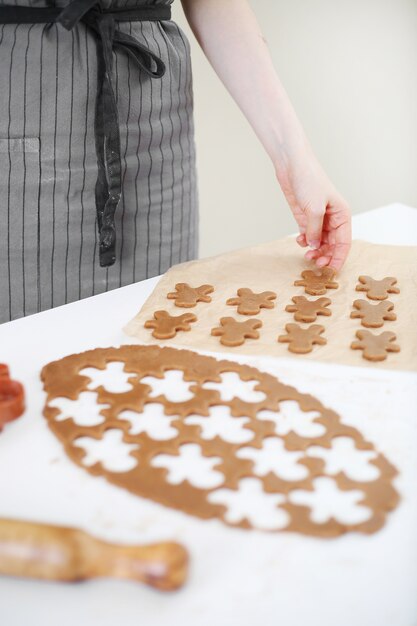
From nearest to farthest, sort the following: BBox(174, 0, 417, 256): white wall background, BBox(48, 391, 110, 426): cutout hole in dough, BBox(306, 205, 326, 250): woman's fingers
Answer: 1. BBox(48, 391, 110, 426): cutout hole in dough
2. BBox(306, 205, 326, 250): woman's fingers
3. BBox(174, 0, 417, 256): white wall background

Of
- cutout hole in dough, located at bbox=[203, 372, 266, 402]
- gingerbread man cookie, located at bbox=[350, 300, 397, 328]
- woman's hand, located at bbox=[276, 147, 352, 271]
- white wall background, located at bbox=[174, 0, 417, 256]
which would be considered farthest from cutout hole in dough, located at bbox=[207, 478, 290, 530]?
white wall background, located at bbox=[174, 0, 417, 256]

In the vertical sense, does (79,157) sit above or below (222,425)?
above

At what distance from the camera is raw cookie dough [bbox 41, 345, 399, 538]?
0.67m

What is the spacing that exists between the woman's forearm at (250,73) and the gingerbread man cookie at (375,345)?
0.39 metres

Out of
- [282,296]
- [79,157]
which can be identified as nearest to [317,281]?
[282,296]

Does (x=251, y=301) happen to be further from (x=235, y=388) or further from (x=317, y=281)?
(x=235, y=388)

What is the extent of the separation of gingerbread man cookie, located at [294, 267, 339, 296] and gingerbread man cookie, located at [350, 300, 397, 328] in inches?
2.6

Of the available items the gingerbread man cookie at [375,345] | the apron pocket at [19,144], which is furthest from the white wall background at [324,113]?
the gingerbread man cookie at [375,345]

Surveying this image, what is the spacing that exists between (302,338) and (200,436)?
0.26 meters

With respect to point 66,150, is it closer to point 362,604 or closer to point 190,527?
point 190,527

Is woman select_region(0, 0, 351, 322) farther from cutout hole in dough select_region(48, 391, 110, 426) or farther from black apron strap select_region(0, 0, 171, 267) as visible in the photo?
cutout hole in dough select_region(48, 391, 110, 426)

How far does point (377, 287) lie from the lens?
114cm

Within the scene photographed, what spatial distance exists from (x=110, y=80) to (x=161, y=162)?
19 cm

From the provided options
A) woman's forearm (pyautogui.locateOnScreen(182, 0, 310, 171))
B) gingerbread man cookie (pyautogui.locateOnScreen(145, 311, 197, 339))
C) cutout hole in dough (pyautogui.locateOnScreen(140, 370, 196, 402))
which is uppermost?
woman's forearm (pyautogui.locateOnScreen(182, 0, 310, 171))
